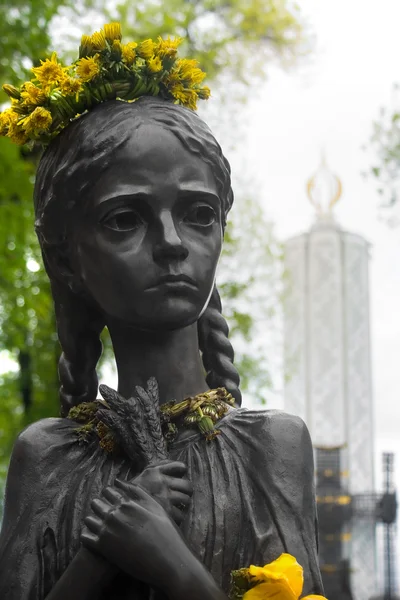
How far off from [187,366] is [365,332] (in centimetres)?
2128

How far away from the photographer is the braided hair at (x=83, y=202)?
315 cm

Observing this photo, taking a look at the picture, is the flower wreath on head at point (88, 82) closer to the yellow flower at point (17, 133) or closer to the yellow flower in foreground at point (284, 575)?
the yellow flower at point (17, 133)

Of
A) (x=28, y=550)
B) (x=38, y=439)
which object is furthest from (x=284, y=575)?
(x=38, y=439)

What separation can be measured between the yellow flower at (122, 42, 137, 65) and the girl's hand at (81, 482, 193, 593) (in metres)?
1.55

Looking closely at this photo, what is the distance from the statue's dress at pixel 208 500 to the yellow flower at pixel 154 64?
1.29 metres

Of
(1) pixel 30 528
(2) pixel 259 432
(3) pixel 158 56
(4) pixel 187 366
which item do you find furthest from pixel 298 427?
(3) pixel 158 56

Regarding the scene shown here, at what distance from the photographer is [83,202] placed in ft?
10.4

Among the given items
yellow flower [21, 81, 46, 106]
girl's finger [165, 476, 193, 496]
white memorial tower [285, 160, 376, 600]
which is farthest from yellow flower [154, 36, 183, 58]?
white memorial tower [285, 160, 376, 600]

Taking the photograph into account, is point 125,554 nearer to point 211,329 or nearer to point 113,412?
point 113,412

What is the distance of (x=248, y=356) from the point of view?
15.3 meters

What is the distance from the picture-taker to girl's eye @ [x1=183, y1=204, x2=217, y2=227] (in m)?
3.17

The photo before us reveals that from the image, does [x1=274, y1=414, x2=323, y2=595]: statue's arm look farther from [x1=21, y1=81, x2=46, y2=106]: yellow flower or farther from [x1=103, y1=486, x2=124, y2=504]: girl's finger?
[x1=21, y1=81, x2=46, y2=106]: yellow flower

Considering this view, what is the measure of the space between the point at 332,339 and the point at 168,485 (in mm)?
21473

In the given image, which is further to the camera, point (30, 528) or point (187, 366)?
point (187, 366)
